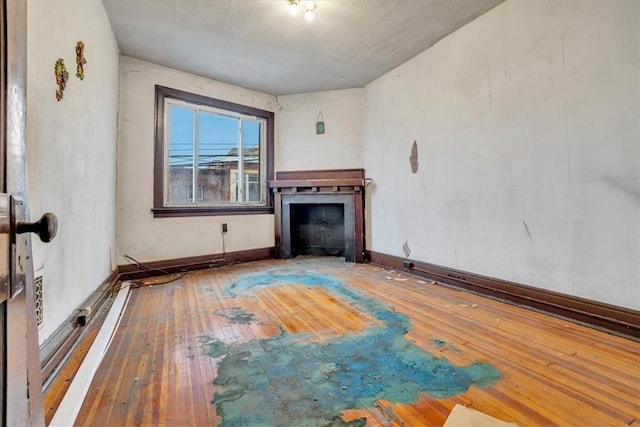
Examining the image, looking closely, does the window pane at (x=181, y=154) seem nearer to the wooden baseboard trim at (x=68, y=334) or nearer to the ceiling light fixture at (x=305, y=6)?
the wooden baseboard trim at (x=68, y=334)

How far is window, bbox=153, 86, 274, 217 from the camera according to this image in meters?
4.01

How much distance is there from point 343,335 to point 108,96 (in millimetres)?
3297

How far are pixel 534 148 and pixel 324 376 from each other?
8.24 feet

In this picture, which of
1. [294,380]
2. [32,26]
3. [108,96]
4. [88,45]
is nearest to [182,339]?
[294,380]

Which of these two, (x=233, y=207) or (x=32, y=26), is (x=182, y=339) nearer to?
(x=32, y=26)

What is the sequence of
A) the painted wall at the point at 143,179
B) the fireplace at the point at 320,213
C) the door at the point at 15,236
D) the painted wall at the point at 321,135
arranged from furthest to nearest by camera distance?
the painted wall at the point at 321,135
the fireplace at the point at 320,213
the painted wall at the point at 143,179
the door at the point at 15,236

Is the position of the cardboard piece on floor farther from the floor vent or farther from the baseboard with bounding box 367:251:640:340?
the floor vent

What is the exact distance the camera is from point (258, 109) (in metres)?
4.92

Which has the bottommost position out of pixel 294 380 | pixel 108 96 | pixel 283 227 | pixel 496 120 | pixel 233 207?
pixel 294 380

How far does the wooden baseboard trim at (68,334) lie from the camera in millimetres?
1503

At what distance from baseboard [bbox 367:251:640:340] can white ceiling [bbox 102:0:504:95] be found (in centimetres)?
264

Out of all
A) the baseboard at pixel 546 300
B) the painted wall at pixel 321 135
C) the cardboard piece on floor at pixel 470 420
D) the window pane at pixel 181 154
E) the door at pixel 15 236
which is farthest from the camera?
the painted wall at pixel 321 135

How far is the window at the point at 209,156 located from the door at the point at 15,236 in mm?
3503

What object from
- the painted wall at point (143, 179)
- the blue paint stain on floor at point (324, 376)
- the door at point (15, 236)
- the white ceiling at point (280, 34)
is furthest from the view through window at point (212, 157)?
the door at point (15, 236)
